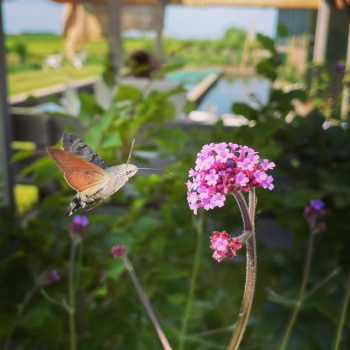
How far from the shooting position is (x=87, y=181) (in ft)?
1.10

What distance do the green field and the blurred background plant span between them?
A: 283 inches

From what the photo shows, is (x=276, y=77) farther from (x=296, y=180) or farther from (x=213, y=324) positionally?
(x=213, y=324)

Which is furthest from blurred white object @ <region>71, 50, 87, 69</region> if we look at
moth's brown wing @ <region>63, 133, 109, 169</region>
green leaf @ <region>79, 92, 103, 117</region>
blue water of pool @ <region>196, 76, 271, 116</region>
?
moth's brown wing @ <region>63, 133, 109, 169</region>

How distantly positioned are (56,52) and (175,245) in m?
13.4

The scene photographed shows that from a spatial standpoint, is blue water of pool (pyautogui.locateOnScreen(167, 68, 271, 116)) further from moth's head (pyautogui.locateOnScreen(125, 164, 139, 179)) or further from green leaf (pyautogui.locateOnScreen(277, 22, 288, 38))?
moth's head (pyautogui.locateOnScreen(125, 164, 139, 179))

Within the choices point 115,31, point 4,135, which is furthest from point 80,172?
point 115,31

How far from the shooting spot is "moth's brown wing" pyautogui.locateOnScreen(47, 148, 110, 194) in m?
0.32

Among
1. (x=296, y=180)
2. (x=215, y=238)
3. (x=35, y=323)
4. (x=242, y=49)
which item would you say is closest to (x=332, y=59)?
(x=296, y=180)

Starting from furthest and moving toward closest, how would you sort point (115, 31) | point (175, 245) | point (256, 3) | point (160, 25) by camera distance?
point (160, 25)
point (256, 3)
point (115, 31)
point (175, 245)

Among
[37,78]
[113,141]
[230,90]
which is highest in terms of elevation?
[113,141]

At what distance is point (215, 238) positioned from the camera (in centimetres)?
30

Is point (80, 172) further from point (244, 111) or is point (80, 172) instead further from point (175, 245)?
point (244, 111)

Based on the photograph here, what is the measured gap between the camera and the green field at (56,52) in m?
11.7

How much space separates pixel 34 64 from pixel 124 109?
43.5 ft
